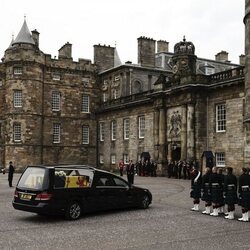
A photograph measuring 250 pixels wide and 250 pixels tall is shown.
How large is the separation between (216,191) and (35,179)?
5.50 metres

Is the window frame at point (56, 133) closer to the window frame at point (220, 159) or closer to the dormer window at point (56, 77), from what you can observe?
the dormer window at point (56, 77)

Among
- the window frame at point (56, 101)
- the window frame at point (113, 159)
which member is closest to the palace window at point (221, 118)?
the window frame at point (113, 159)

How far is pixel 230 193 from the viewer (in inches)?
518

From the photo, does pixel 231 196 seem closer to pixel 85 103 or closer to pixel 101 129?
pixel 101 129

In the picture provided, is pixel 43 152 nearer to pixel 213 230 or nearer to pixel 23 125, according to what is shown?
pixel 23 125

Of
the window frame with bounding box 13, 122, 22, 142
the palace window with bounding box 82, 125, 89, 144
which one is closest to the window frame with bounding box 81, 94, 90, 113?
the palace window with bounding box 82, 125, 89, 144

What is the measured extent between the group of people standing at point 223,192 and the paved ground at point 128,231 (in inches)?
17.4

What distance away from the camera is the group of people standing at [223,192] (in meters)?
12.8

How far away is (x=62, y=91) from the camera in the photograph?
46125 mm

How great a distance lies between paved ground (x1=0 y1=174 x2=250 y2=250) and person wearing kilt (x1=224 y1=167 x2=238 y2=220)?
0.44 meters

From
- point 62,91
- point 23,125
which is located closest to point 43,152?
point 23,125

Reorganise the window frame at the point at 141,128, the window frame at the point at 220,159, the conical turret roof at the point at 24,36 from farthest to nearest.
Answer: the conical turret roof at the point at 24,36, the window frame at the point at 141,128, the window frame at the point at 220,159

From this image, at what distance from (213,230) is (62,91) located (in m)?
36.7

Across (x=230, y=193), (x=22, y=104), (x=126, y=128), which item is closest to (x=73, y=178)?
(x=230, y=193)
